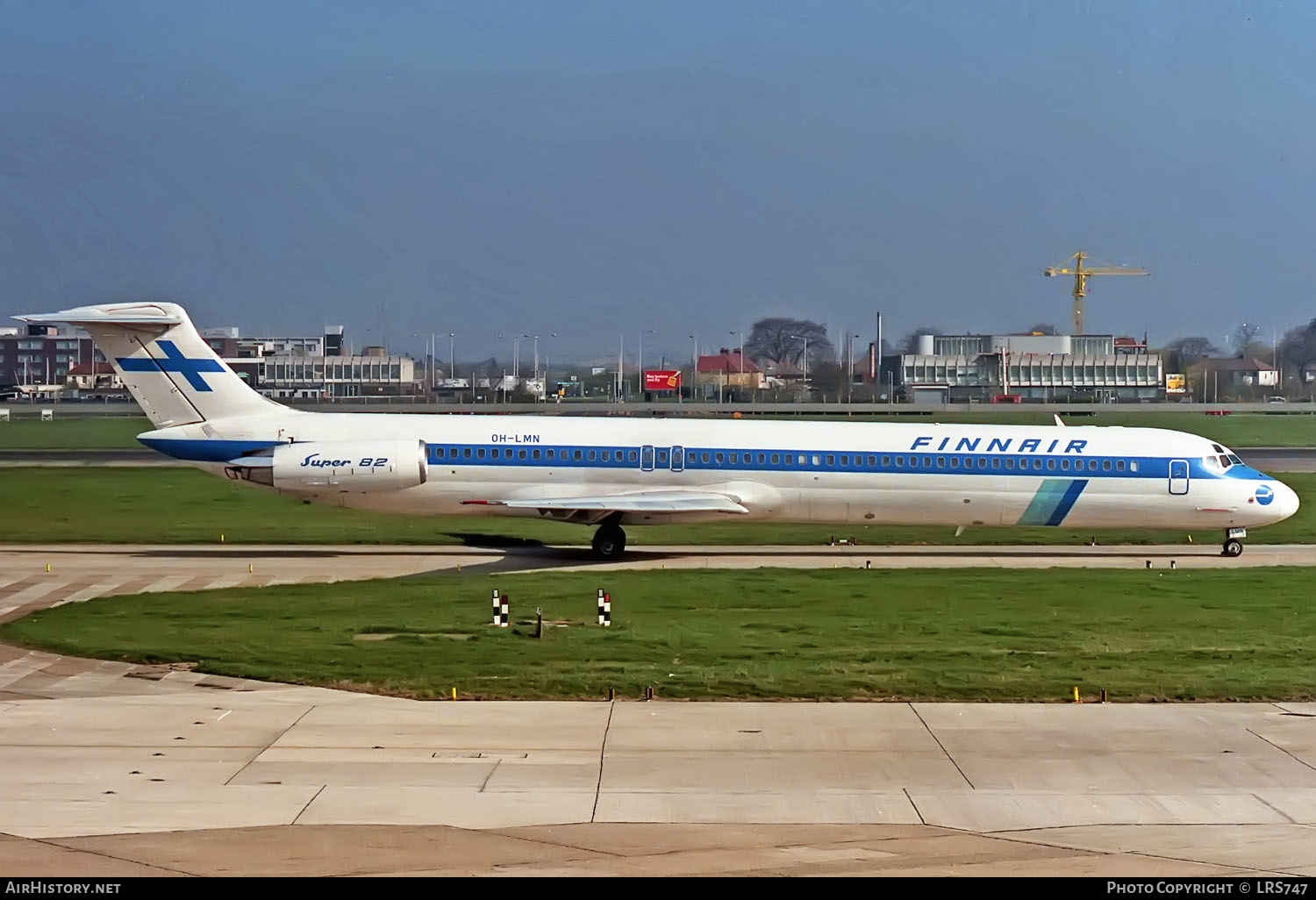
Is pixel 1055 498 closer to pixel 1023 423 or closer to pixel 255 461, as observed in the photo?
pixel 255 461

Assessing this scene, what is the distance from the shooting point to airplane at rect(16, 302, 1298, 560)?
35.2 m

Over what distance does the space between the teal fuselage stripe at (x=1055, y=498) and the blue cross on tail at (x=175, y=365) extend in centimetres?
1915

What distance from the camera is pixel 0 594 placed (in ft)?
91.6

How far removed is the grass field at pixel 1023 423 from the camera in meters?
79.5

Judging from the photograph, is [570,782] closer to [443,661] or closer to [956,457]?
[443,661]

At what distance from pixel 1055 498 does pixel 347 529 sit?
18.6 m

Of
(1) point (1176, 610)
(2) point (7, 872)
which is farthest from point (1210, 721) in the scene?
(2) point (7, 872)

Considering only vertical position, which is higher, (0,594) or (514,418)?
(514,418)

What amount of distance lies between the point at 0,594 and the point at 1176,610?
69.1ft

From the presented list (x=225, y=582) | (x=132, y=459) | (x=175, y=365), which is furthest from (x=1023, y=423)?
(x=225, y=582)

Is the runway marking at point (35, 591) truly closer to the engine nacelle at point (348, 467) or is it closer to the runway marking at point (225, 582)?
the runway marking at point (225, 582)

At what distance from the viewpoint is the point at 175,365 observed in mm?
35594

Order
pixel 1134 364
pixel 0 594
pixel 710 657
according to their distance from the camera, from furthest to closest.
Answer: pixel 1134 364 → pixel 0 594 → pixel 710 657

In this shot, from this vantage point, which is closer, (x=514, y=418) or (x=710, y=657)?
(x=710, y=657)
